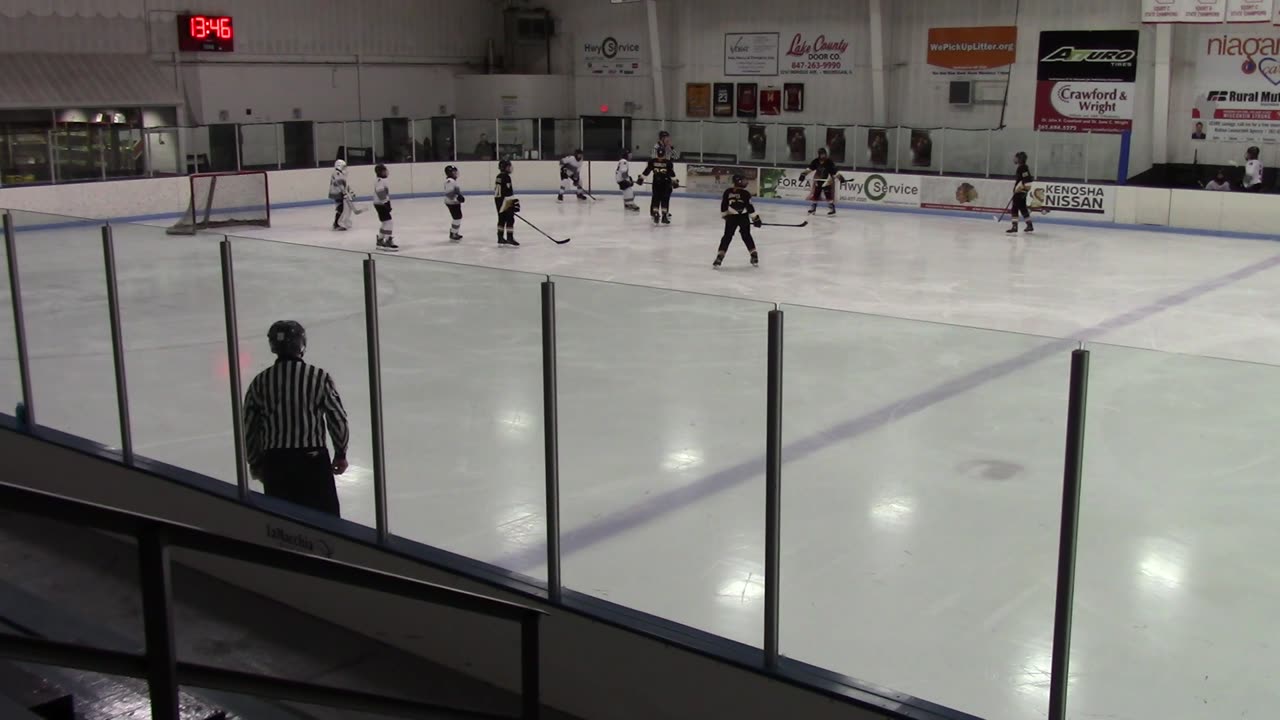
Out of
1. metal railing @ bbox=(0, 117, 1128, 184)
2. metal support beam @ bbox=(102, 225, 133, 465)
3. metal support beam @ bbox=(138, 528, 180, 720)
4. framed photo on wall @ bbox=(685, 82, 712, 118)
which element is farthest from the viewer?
framed photo on wall @ bbox=(685, 82, 712, 118)

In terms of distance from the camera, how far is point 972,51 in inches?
983

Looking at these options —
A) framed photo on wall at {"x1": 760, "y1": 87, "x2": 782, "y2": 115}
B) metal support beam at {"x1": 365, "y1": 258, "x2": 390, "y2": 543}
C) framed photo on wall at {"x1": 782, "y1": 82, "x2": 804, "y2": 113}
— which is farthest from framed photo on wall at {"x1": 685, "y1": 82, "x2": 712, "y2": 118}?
metal support beam at {"x1": 365, "y1": 258, "x2": 390, "y2": 543}

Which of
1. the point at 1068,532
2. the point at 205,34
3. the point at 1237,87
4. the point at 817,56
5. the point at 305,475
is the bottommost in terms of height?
the point at 305,475

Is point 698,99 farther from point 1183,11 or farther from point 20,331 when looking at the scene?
point 20,331

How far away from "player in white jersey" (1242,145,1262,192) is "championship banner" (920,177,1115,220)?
2092 mm

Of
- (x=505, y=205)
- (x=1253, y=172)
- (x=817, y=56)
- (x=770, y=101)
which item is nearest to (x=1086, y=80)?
(x=1253, y=172)

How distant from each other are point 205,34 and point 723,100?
458 inches

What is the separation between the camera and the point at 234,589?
5.98m

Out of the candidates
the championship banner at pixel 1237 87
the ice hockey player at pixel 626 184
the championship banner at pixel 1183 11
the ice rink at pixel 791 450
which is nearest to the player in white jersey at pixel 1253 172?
the championship banner at pixel 1237 87

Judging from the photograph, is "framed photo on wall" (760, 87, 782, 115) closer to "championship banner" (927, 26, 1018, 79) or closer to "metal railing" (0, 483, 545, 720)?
"championship banner" (927, 26, 1018, 79)

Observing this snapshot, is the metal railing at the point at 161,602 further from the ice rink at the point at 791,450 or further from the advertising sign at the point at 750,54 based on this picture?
the advertising sign at the point at 750,54

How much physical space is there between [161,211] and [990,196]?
15074mm

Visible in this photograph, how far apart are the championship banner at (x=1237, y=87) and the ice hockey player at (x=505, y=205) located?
12663 mm

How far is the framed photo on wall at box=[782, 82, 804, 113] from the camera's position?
27.8m
